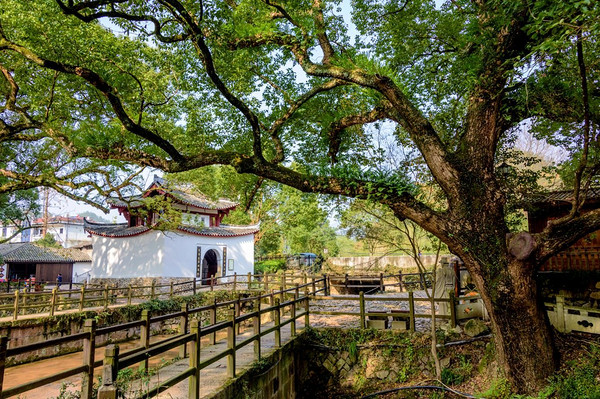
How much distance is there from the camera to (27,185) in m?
10.0

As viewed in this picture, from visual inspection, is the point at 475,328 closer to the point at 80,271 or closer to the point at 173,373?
the point at 173,373

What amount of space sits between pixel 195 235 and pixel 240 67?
15.7 meters

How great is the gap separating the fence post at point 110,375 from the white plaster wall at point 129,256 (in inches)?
744

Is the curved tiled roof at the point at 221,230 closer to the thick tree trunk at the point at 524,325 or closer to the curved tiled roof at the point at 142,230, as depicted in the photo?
the curved tiled roof at the point at 142,230

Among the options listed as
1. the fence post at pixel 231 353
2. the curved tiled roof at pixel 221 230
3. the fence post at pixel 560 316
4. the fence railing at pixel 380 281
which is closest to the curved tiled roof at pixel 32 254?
the curved tiled roof at pixel 221 230

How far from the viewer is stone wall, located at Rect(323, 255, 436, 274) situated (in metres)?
25.0

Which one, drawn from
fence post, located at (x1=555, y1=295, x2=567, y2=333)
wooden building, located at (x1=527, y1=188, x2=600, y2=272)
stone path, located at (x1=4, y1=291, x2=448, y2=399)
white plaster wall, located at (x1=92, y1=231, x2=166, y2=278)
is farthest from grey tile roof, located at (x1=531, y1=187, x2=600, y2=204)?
white plaster wall, located at (x1=92, y1=231, x2=166, y2=278)

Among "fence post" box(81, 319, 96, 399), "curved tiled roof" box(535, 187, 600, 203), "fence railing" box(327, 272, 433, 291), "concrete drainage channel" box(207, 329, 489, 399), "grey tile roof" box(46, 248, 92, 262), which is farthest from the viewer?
"grey tile roof" box(46, 248, 92, 262)

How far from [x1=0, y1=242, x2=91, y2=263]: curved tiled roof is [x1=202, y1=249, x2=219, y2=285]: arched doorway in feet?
31.2

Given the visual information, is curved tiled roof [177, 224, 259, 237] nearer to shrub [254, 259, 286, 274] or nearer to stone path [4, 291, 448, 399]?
shrub [254, 259, 286, 274]

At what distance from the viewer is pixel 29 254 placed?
1046 inches

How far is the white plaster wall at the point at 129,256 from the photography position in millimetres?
21141

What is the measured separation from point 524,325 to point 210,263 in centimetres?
2272

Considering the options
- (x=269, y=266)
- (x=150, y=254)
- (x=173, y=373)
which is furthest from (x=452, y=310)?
(x=269, y=266)
